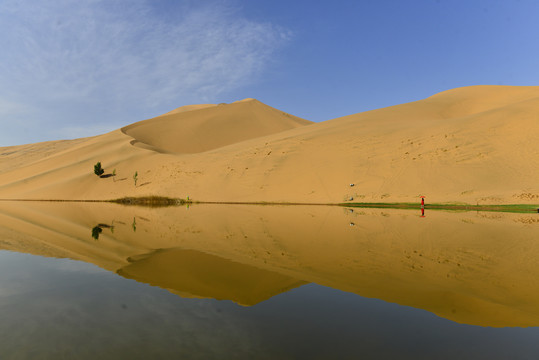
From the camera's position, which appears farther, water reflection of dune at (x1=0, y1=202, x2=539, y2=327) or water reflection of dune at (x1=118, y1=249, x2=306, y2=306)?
water reflection of dune at (x1=118, y1=249, x2=306, y2=306)

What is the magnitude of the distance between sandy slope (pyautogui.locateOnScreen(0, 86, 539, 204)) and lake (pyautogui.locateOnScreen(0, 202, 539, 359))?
24.3 m

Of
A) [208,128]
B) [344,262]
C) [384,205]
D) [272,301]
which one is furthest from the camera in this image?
[208,128]

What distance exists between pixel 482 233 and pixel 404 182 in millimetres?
22392

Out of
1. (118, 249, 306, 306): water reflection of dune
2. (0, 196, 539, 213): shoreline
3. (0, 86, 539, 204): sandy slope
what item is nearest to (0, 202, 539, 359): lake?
(118, 249, 306, 306): water reflection of dune

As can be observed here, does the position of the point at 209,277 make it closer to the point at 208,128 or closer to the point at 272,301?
the point at 272,301

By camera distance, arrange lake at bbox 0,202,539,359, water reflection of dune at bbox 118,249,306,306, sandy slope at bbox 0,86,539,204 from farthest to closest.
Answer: sandy slope at bbox 0,86,539,204
water reflection of dune at bbox 118,249,306,306
lake at bbox 0,202,539,359

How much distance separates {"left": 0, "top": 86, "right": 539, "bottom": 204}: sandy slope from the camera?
33.7m

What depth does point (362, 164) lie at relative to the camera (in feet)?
135

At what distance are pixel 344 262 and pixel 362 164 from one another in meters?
33.9

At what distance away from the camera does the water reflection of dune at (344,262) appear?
6.12m

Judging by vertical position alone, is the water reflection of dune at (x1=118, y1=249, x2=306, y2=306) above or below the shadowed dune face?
below

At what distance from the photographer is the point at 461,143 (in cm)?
3888

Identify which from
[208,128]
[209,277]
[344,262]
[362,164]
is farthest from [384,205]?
[208,128]

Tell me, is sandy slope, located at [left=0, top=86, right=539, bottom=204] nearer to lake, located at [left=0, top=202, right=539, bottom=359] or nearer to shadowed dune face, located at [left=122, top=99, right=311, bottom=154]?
shadowed dune face, located at [left=122, top=99, right=311, bottom=154]
